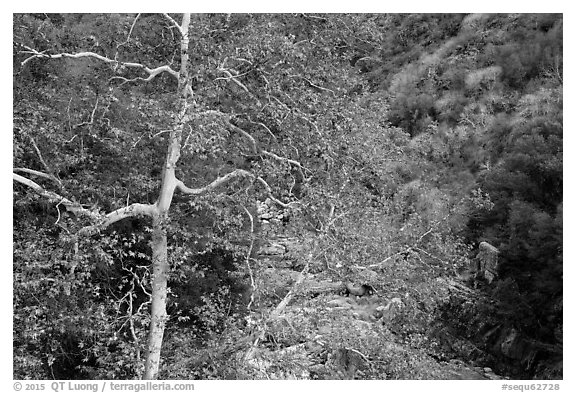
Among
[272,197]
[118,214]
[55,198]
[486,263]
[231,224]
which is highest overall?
[55,198]

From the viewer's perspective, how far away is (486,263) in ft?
36.4

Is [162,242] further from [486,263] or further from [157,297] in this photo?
[486,263]

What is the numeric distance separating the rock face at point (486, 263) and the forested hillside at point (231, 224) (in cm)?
5

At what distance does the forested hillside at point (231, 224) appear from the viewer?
7.02 m

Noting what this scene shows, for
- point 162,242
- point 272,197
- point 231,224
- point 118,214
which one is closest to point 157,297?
point 162,242

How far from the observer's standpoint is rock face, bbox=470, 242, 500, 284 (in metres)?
10.9

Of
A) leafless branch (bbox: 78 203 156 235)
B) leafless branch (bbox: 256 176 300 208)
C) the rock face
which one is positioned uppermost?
leafless branch (bbox: 256 176 300 208)

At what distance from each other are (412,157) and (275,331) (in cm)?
1189

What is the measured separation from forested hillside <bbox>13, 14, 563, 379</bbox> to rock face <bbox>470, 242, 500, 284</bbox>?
50 mm

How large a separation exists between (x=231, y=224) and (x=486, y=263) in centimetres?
578

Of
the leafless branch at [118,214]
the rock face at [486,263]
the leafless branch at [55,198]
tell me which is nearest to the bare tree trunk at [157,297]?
the leafless branch at [118,214]

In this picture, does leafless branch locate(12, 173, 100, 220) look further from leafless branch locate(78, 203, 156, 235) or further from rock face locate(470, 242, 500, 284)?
rock face locate(470, 242, 500, 284)

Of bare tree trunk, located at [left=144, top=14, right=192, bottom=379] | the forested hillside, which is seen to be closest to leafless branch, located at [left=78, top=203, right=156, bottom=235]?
the forested hillside

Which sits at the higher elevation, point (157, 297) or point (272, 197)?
point (272, 197)
